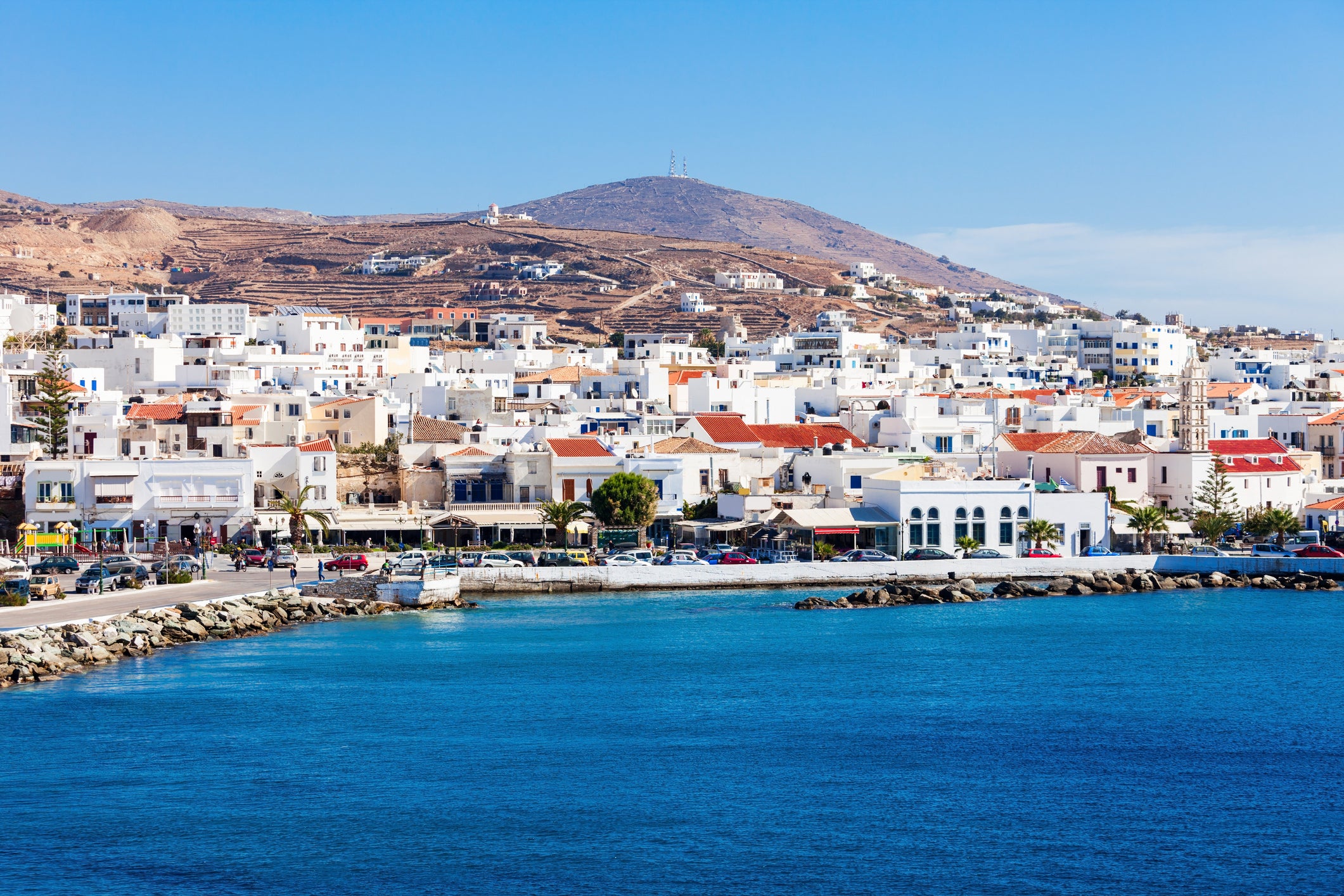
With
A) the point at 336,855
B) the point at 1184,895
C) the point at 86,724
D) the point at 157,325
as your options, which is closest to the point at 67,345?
the point at 157,325

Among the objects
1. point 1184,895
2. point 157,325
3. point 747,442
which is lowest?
point 1184,895

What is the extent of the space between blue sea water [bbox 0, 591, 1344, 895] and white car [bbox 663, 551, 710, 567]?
6998 mm

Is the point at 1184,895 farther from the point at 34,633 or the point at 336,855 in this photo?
the point at 34,633

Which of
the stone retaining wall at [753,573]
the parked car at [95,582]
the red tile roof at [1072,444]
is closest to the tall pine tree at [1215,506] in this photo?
the red tile roof at [1072,444]

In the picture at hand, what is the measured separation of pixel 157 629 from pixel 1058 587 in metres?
26.2

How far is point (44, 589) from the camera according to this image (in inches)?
1697

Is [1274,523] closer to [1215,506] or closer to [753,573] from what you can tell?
[1215,506]

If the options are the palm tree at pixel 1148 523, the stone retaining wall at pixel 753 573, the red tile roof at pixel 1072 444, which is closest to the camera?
the stone retaining wall at pixel 753 573

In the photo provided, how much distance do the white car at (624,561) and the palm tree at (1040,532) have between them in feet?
41.3

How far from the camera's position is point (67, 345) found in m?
92.0

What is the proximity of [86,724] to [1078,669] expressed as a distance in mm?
20590

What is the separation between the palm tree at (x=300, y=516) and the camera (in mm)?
53125

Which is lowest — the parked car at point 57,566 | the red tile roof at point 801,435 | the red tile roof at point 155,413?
the parked car at point 57,566

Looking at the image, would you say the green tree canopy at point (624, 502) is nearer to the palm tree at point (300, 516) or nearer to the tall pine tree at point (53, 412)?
the palm tree at point (300, 516)
